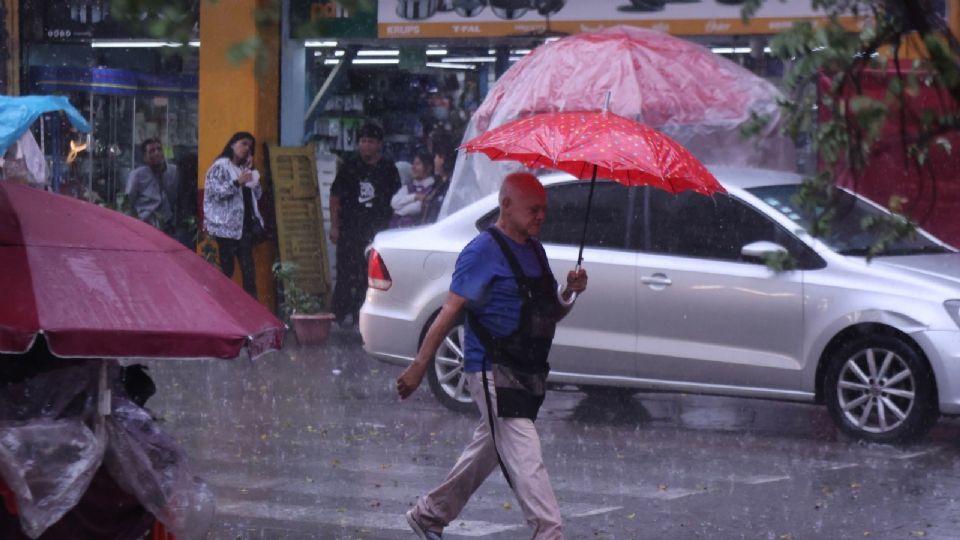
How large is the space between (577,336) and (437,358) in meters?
1.12

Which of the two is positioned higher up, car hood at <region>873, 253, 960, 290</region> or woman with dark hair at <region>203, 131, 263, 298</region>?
car hood at <region>873, 253, 960, 290</region>

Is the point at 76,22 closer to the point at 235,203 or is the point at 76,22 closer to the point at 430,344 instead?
the point at 235,203

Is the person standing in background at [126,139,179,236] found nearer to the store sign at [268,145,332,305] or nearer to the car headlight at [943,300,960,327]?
the store sign at [268,145,332,305]

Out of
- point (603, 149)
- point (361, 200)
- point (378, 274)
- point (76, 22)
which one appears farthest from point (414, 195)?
point (603, 149)

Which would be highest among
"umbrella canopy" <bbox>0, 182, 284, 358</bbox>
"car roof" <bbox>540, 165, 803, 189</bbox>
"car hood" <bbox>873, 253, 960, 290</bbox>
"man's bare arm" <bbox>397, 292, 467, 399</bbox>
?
"umbrella canopy" <bbox>0, 182, 284, 358</bbox>

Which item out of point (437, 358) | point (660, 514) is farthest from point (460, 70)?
point (660, 514)

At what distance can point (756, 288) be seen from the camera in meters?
10.8

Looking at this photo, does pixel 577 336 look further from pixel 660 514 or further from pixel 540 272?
pixel 540 272

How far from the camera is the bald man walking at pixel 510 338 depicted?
262 inches

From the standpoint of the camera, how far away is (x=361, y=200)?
1691 centimetres

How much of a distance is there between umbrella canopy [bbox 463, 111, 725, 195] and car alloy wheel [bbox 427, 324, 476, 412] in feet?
13.3

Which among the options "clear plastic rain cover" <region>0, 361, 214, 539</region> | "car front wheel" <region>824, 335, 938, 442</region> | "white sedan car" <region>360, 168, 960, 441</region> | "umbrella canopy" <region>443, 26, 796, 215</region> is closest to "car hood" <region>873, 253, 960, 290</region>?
"white sedan car" <region>360, 168, 960, 441</region>

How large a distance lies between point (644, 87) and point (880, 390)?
401 cm

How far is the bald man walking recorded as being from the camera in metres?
6.65
